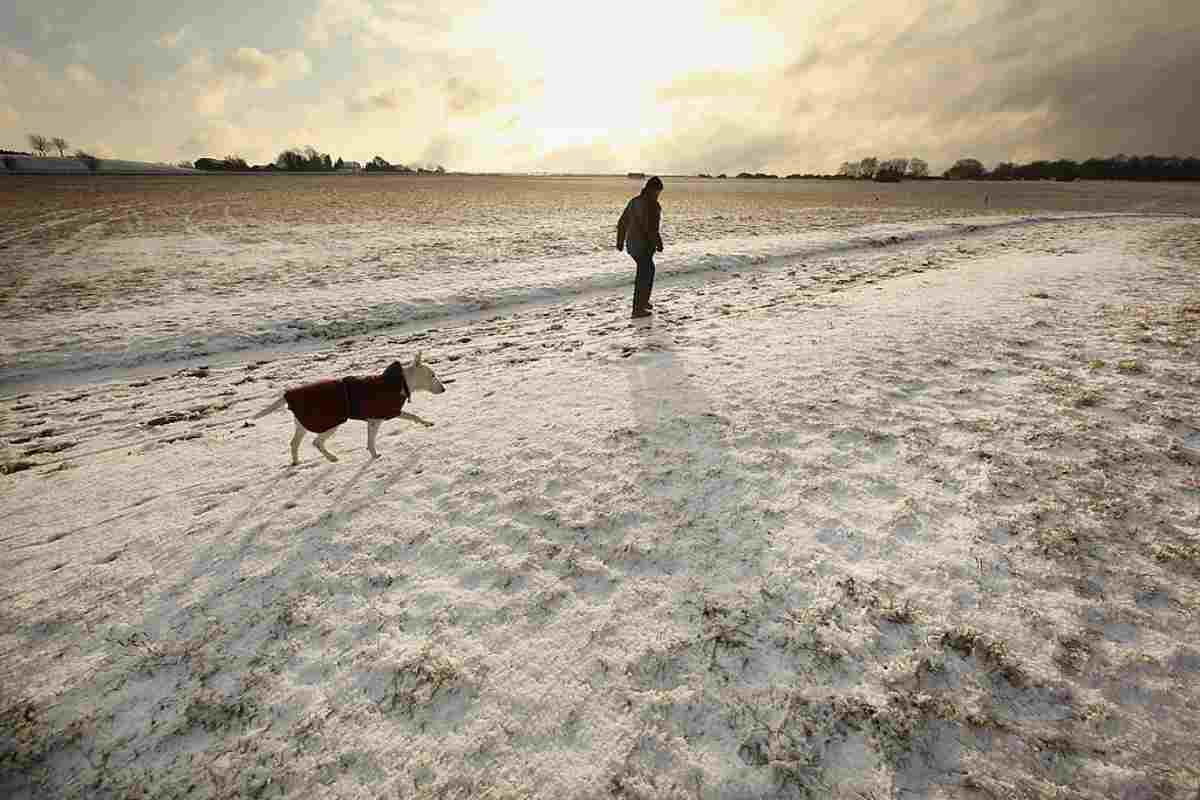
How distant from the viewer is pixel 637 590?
10.8ft

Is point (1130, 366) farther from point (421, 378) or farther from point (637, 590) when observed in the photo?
point (421, 378)

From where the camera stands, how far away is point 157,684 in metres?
2.82

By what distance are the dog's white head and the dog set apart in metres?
0.14

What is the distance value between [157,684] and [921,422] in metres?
6.48

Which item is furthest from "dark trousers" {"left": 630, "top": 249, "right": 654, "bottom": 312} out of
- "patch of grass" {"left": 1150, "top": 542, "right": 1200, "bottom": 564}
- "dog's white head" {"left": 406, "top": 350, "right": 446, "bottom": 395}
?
"patch of grass" {"left": 1150, "top": 542, "right": 1200, "bottom": 564}

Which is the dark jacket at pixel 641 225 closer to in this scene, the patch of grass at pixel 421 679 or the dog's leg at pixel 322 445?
the dog's leg at pixel 322 445

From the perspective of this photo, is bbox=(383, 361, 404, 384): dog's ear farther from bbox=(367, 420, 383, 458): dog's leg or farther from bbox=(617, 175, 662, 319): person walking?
bbox=(617, 175, 662, 319): person walking

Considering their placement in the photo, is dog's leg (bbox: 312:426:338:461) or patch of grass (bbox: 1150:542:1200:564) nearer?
patch of grass (bbox: 1150:542:1200:564)

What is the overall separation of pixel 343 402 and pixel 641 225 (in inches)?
241

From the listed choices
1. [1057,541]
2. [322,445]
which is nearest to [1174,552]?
[1057,541]

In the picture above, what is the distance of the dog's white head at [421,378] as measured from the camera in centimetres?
541

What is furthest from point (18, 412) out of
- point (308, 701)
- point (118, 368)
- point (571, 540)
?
point (571, 540)

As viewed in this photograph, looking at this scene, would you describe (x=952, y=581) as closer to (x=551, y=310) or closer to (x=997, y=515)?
(x=997, y=515)

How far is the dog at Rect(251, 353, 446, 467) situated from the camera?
4535 millimetres
